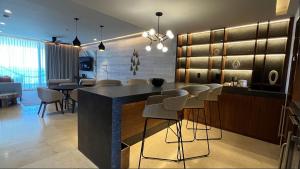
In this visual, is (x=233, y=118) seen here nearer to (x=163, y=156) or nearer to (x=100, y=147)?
(x=163, y=156)

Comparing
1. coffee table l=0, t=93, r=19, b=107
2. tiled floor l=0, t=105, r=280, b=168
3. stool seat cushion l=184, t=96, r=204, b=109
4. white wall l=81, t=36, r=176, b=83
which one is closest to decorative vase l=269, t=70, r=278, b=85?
tiled floor l=0, t=105, r=280, b=168

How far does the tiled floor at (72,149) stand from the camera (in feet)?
6.95

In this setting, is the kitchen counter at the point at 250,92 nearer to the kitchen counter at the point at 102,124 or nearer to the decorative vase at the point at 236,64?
the decorative vase at the point at 236,64

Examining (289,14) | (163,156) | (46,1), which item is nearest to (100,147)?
(163,156)

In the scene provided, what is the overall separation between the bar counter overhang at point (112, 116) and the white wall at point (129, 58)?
7.82 feet

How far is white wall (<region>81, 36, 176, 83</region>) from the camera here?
5043mm

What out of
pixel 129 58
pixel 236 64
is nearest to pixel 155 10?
pixel 236 64

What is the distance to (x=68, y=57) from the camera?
904cm

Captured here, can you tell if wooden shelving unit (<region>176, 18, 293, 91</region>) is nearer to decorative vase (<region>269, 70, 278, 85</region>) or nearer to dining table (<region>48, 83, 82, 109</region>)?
decorative vase (<region>269, 70, 278, 85</region>)

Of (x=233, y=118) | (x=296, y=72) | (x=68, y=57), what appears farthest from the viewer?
(x=68, y=57)

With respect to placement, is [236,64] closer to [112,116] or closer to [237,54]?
[237,54]

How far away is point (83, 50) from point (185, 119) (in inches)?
292

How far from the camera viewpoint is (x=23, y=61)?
7.88m

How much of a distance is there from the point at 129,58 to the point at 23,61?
223 inches
